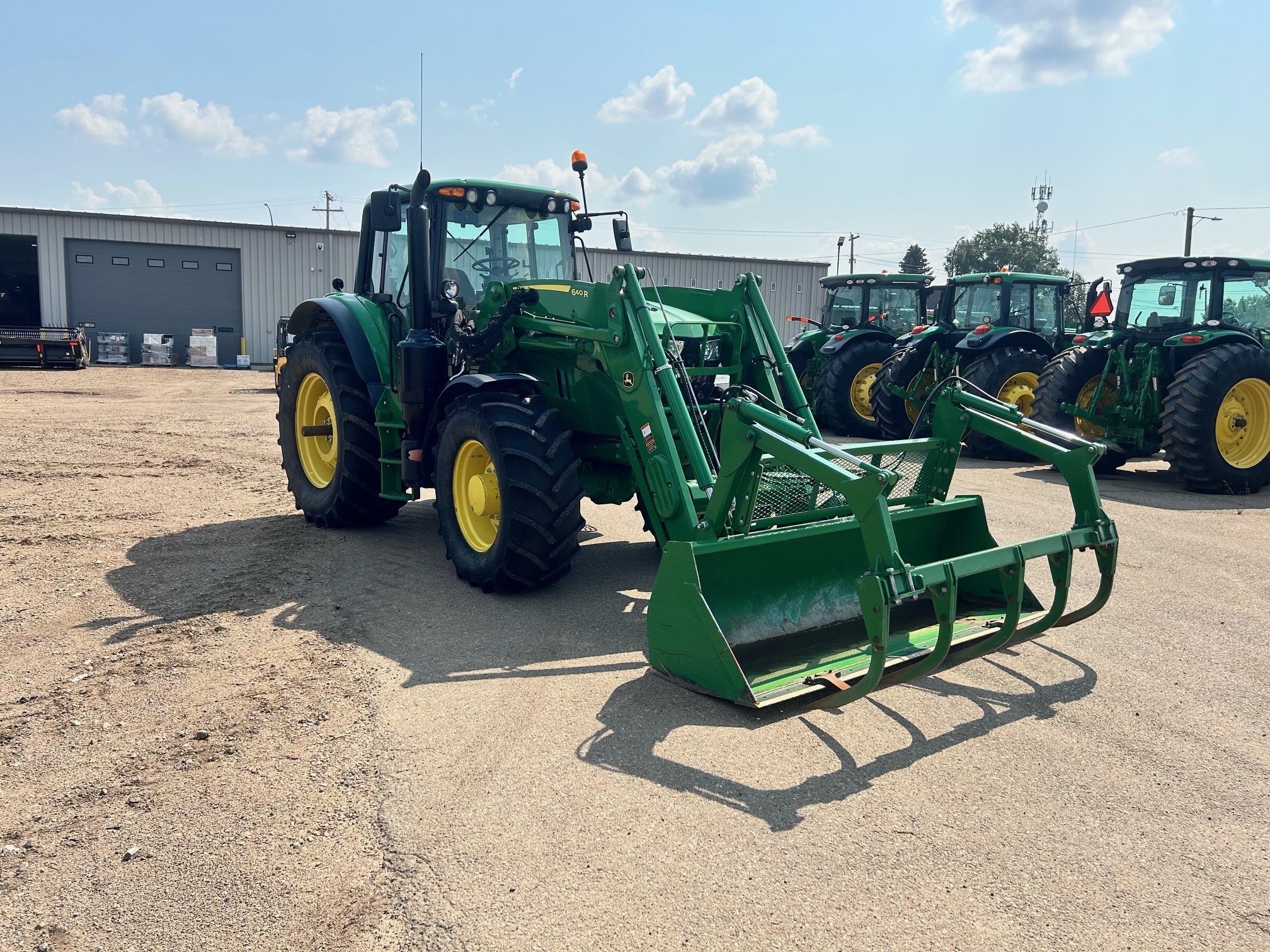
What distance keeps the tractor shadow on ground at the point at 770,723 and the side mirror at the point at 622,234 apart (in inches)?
146

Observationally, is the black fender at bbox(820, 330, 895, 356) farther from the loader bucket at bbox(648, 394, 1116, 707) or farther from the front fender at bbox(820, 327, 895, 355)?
the loader bucket at bbox(648, 394, 1116, 707)

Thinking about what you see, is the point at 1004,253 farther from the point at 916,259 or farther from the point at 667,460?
the point at 667,460

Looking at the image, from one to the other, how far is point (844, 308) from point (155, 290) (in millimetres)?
23517

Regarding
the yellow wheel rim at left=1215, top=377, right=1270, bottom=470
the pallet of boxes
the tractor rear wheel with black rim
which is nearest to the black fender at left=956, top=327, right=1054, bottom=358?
the tractor rear wheel with black rim

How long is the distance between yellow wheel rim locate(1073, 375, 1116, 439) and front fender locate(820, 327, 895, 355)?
3938 millimetres

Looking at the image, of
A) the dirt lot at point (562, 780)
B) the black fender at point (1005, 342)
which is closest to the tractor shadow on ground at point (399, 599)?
the dirt lot at point (562, 780)

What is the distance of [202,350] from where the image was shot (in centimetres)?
3025

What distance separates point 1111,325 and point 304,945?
11750mm

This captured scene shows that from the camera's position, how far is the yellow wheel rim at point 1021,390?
520 inches

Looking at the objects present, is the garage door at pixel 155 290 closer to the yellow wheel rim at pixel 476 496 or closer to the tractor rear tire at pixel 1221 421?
the yellow wheel rim at pixel 476 496

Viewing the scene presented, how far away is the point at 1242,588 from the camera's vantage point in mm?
6379

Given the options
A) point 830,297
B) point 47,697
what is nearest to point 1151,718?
point 47,697

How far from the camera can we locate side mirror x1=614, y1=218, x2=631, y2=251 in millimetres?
7270

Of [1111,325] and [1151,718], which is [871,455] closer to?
[1151,718]
